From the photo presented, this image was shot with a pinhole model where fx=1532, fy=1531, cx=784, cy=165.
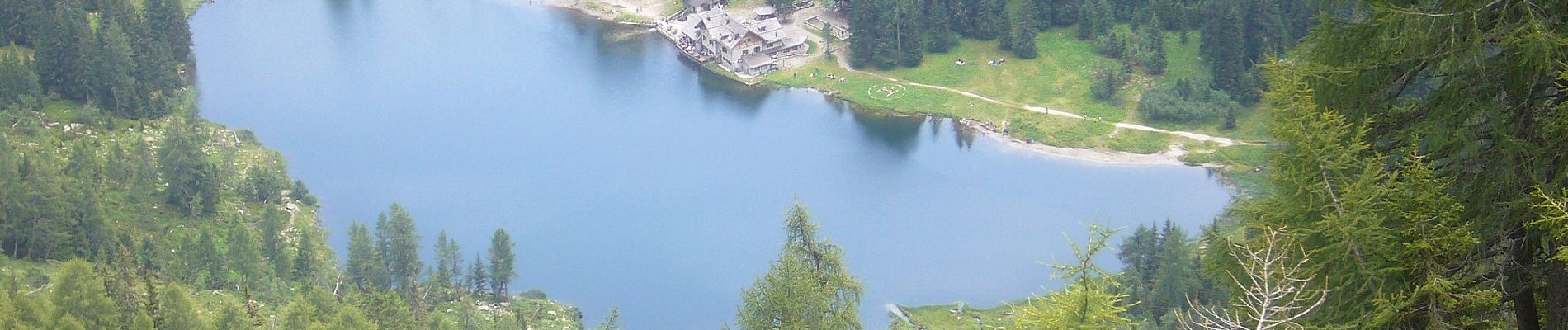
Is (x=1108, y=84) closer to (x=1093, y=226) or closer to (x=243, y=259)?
(x=243, y=259)

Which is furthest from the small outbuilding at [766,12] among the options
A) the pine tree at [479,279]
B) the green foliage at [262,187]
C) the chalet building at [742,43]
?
the pine tree at [479,279]

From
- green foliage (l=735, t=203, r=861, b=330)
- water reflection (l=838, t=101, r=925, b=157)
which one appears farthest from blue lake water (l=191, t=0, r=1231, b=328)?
green foliage (l=735, t=203, r=861, b=330)

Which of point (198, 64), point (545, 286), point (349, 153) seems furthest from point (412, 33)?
point (545, 286)

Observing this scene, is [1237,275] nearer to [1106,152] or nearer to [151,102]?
[1106,152]

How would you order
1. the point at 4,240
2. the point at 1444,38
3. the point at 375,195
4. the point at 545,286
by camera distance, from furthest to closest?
1. the point at 375,195
2. the point at 545,286
3. the point at 4,240
4. the point at 1444,38

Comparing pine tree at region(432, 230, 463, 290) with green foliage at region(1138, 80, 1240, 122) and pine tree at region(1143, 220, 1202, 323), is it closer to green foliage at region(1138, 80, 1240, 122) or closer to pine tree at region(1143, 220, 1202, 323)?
pine tree at region(1143, 220, 1202, 323)

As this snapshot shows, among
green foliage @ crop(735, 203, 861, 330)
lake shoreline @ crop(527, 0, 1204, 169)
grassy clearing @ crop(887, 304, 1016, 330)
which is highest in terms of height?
green foliage @ crop(735, 203, 861, 330)

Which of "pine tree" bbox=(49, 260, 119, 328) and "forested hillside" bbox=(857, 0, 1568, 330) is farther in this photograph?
"pine tree" bbox=(49, 260, 119, 328)
